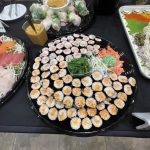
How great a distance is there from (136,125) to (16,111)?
18.1 inches

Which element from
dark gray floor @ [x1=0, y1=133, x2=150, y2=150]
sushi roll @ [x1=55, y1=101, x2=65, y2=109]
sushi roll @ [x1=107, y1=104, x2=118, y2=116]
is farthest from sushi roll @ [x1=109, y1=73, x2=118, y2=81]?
dark gray floor @ [x1=0, y1=133, x2=150, y2=150]

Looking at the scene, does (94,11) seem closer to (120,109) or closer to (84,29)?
(84,29)

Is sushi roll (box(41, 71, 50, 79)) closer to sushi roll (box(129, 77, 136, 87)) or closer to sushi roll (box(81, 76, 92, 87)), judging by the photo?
sushi roll (box(81, 76, 92, 87))

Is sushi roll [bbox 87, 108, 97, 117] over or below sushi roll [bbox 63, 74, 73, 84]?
below

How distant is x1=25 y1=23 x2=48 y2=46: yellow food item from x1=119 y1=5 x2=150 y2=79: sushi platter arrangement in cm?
41

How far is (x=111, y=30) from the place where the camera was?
1.08 m

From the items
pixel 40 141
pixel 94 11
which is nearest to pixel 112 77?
pixel 94 11

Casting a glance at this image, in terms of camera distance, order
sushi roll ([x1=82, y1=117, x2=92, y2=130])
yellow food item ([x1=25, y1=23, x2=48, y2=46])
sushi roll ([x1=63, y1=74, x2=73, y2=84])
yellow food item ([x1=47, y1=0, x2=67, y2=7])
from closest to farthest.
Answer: sushi roll ([x1=82, y1=117, x2=92, y2=130]), sushi roll ([x1=63, y1=74, x2=73, y2=84]), yellow food item ([x1=25, y1=23, x2=48, y2=46]), yellow food item ([x1=47, y1=0, x2=67, y2=7])

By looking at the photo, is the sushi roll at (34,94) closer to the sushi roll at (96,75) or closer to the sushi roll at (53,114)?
the sushi roll at (53,114)

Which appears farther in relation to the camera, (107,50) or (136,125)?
(107,50)

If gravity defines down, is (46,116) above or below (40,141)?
above

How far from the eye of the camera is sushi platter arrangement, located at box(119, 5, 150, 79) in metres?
0.88

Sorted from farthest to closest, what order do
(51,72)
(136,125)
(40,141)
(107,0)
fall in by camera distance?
(40,141) → (107,0) → (51,72) → (136,125)

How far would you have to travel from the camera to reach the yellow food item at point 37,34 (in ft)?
3.12
